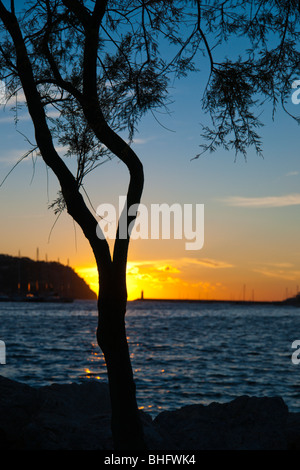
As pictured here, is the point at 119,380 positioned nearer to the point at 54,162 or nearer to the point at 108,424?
the point at 108,424

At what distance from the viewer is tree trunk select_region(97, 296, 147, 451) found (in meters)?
7.68

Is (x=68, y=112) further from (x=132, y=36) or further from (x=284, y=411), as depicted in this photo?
(x=284, y=411)

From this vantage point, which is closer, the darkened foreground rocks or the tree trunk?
the tree trunk

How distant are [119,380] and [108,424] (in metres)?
2.33

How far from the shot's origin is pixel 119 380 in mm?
7723

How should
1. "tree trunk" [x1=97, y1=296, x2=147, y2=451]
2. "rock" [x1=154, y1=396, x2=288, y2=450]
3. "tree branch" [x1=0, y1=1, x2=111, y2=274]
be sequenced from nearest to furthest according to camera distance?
"tree trunk" [x1=97, y1=296, x2=147, y2=451] → "tree branch" [x1=0, y1=1, x2=111, y2=274] → "rock" [x1=154, y1=396, x2=288, y2=450]

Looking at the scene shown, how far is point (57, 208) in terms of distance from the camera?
381 inches

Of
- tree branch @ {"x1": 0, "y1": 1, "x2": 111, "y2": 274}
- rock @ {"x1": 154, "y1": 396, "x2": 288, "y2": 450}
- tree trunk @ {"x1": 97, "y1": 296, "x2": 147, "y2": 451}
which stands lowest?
rock @ {"x1": 154, "y1": 396, "x2": 288, "y2": 450}

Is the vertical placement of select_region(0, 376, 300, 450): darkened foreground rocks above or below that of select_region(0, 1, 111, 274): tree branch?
below

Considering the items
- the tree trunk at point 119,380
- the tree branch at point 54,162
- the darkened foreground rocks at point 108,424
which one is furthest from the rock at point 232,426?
the tree branch at point 54,162

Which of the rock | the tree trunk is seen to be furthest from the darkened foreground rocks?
the tree trunk

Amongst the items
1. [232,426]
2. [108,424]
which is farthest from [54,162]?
[232,426]

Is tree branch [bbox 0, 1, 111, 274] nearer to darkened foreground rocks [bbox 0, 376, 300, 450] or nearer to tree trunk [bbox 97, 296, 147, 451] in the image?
tree trunk [bbox 97, 296, 147, 451]
